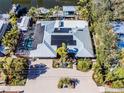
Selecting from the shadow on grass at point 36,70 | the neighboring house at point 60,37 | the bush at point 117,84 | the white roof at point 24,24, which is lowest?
the bush at point 117,84

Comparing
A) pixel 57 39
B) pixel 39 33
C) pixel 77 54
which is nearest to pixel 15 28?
pixel 39 33

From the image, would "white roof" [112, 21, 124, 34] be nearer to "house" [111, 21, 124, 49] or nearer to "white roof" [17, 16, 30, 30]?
"house" [111, 21, 124, 49]

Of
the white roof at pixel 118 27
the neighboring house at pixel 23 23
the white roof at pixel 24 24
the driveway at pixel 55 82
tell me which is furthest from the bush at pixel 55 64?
the white roof at pixel 118 27

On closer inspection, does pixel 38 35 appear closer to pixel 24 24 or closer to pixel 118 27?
pixel 24 24

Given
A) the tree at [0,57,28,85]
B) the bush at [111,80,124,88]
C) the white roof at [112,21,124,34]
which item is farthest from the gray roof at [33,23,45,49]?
the bush at [111,80,124,88]

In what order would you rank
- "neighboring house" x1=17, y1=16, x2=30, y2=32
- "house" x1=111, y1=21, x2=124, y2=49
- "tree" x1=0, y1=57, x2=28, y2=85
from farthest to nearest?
"neighboring house" x1=17, y1=16, x2=30, y2=32 → "house" x1=111, y1=21, x2=124, y2=49 → "tree" x1=0, y1=57, x2=28, y2=85

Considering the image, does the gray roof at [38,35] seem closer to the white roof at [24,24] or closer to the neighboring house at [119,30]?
the white roof at [24,24]
